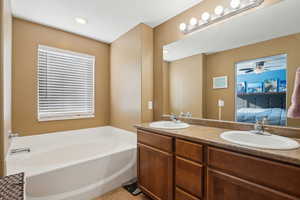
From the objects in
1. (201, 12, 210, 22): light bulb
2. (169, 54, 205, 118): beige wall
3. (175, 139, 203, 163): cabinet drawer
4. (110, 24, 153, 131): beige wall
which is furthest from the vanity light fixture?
(175, 139, 203, 163): cabinet drawer

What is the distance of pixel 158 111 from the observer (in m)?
2.28

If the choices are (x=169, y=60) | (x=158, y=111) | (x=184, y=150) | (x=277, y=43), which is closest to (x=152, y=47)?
(x=169, y=60)

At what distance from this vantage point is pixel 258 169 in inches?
34.3

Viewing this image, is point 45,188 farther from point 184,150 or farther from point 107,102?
point 107,102

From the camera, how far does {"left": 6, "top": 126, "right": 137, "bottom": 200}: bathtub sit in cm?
146

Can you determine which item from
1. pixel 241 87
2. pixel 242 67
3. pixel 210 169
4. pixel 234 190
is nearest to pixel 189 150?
pixel 210 169

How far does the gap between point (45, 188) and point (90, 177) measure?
1.47 feet

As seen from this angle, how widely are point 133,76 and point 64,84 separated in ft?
4.07

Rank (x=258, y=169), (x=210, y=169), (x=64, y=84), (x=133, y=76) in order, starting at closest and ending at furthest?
1. (x=258, y=169)
2. (x=210, y=169)
3. (x=133, y=76)
4. (x=64, y=84)

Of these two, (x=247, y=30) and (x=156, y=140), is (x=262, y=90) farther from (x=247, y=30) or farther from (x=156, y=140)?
(x=156, y=140)

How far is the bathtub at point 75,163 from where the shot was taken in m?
1.46

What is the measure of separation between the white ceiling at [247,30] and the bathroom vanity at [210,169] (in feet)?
3.36

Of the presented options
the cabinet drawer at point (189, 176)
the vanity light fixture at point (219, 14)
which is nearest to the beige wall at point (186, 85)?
the vanity light fixture at point (219, 14)

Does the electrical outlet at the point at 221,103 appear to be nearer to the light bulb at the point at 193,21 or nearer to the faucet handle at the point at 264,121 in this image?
the faucet handle at the point at 264,121
